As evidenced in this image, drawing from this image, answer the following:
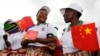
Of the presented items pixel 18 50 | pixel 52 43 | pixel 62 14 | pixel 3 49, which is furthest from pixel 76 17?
pixel 3 49

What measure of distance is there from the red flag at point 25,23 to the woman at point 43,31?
0.86ft

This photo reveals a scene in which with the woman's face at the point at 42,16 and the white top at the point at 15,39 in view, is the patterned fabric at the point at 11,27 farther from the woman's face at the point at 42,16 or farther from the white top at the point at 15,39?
the woman's face at the point at 42,16

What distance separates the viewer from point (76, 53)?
182 inches

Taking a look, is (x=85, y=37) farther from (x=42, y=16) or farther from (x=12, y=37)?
(x=12, y=37)

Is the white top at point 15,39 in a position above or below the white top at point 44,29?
below

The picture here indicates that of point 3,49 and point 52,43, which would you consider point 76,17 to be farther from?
point 3,49

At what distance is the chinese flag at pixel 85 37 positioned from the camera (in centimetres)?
432

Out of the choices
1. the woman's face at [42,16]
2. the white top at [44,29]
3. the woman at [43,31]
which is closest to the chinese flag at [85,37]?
the woman at [43,31]

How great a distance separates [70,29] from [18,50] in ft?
3.99

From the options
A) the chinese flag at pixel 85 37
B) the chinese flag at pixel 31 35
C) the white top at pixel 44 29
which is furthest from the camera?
the white top at pixel 44 29

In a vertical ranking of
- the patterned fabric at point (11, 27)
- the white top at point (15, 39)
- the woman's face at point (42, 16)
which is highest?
the woman's face at point (42, 16)

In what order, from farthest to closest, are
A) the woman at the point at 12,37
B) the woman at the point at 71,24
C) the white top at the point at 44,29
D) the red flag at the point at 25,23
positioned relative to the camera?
the red flag at the point at 25,23 < the woman at the point at 12,37 < the white top at the point at 44,29 < the woman at the point at 71,24

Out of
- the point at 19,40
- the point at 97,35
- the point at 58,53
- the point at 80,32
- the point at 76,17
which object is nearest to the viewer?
the point at 97,35

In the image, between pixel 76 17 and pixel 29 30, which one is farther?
pixel 29 30
